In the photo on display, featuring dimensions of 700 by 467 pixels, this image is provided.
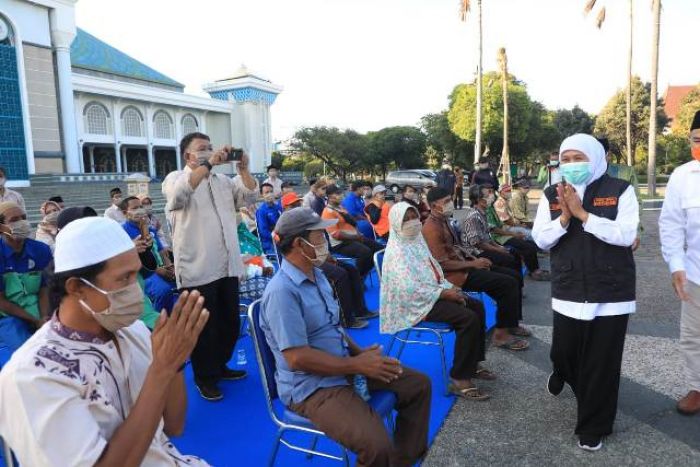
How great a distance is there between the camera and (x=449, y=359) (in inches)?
164

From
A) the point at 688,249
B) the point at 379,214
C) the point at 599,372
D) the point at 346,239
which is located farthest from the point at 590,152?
the point at 379,214

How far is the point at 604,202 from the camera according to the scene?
110 inches

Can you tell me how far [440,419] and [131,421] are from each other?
2334 mm

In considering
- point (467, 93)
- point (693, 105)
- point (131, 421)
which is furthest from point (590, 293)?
point (693, 105)

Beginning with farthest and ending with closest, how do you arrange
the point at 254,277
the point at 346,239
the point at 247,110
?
the point at 247,110 → the point at 346,239 → the point at 254,277

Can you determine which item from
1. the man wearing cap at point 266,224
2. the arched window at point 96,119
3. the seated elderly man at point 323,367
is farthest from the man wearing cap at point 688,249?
the arched window at point 96,119

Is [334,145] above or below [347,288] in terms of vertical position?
above

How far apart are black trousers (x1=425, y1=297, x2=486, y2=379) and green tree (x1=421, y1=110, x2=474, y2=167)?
104 feet

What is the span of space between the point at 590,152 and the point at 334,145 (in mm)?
35669

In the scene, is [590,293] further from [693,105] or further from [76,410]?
[693,105]

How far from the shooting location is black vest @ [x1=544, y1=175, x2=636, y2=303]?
2775 mm

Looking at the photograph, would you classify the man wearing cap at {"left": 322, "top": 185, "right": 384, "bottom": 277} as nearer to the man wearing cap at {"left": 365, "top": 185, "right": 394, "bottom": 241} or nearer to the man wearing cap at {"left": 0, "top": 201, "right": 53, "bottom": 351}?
the man wearing cap at {"left": 365, "top": 185, "right": 394, "bottom": 241}

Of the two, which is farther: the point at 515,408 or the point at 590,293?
the point at 515,408

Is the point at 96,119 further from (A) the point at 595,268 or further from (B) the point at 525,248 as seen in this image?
(A) the point at 595,268
